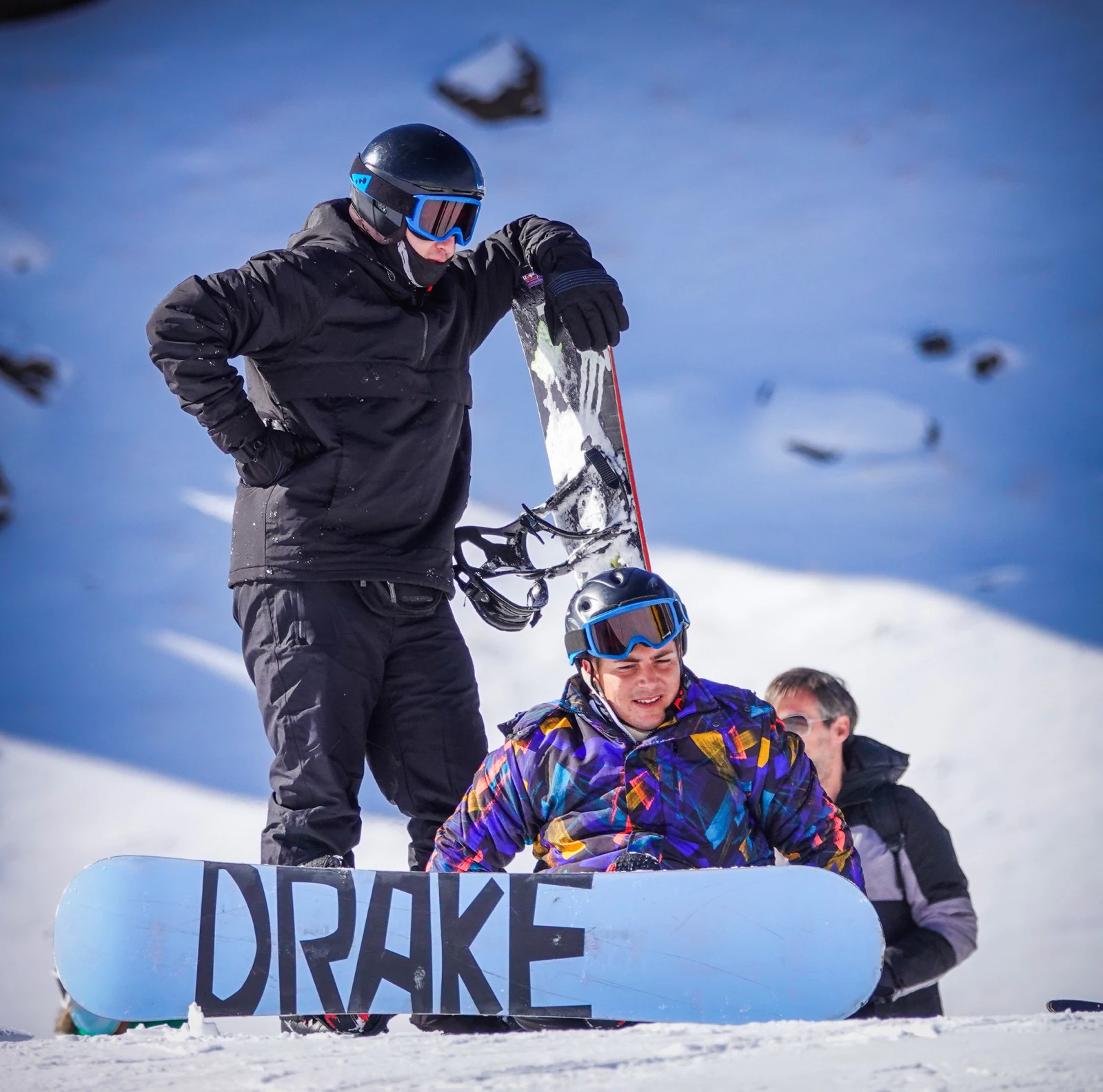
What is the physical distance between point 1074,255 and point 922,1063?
7.24m

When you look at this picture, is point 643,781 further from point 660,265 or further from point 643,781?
point 660,265

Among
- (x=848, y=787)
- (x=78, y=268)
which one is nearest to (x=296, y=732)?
(x=848, y=787)

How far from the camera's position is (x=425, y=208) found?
2.81 metres

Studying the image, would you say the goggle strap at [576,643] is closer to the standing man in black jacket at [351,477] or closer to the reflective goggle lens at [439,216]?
the standing man in black jacket at [351,477]

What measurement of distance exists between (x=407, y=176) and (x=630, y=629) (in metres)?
1.07

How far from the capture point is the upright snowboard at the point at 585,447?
3365 millimetres

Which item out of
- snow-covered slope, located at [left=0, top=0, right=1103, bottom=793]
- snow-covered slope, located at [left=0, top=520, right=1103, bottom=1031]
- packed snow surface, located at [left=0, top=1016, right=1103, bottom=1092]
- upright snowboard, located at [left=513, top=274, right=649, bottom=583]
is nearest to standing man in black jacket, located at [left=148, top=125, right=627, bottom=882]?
upright snowboard, located at [left=513, top=274, right=649, bottom=583]

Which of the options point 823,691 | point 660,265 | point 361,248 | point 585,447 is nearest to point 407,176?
point 361,248

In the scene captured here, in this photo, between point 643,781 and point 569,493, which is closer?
point 643,781

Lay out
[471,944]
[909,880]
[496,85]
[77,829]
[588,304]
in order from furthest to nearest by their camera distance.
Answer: [496,85] < [77,829] < [909,880] < [588,304] < [471,944]

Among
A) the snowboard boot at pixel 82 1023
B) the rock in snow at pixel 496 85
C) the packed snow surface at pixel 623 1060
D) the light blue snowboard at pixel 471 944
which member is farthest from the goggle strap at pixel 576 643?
the rock in snow at pixel 496 85

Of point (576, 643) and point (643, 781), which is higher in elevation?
point (576, 643)

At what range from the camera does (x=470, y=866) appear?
2.54 meters

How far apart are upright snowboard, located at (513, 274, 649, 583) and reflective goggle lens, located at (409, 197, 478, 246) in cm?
44
